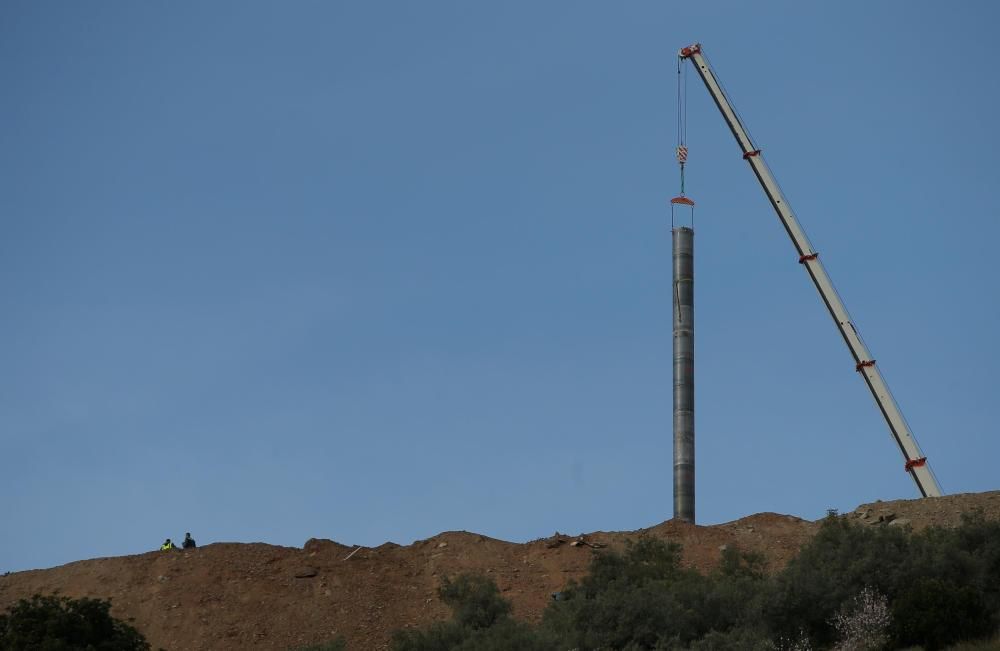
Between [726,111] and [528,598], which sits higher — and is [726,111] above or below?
Answer: above

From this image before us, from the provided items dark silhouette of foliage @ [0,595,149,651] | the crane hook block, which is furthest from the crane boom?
dark silhouette of foliage @ [0,595,149,651]

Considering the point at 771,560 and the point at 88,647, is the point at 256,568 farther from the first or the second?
the point at 771,560

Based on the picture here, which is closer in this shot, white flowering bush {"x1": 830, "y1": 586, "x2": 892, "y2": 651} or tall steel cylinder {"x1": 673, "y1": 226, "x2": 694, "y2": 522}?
white flowering bush {"x1": 830, "y1": 586, "x2": 892, "y2": 651}

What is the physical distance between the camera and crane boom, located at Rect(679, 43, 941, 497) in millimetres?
54656

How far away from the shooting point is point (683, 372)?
5494cm

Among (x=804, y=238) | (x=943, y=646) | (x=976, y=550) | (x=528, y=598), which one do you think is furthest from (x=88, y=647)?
(x=804, y=238)

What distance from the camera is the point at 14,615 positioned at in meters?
36.9

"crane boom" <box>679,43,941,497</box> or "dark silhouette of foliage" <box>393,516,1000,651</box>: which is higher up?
"crane boom" <box>679,43,941,497</box>

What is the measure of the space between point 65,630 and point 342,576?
35.7ft

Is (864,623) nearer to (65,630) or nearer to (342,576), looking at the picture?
(342,576)

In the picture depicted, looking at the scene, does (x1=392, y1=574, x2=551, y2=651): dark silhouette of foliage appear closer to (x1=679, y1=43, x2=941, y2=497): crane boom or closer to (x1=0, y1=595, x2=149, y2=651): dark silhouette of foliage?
(x1=0, y1=595, x2=149, y2=651): dark silhouette of foliage

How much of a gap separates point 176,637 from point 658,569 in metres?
14.3

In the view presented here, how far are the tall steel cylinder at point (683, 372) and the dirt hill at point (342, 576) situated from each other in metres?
4.72

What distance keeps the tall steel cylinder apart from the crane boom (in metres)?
5.70
